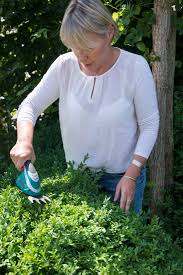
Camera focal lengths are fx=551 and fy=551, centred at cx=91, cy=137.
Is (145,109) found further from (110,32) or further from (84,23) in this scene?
(84,23)

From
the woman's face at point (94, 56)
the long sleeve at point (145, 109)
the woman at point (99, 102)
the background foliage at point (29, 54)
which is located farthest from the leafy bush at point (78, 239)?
the background foliage at point (29, 54)

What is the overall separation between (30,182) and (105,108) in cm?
52

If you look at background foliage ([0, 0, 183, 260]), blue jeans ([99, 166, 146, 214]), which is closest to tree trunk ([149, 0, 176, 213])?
background foliage ([0, 0, 183, 260])

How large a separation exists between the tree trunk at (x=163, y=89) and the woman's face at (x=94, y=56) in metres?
1.06

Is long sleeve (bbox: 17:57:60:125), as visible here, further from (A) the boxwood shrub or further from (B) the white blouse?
(A) the boxwood shrub

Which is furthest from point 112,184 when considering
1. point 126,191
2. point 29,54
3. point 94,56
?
point 29,54

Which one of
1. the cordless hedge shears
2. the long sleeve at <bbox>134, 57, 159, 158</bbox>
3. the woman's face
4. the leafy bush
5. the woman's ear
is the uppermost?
the woman's ear

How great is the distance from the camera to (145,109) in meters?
2.58

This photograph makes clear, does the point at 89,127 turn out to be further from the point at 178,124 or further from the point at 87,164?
the point at 178,124

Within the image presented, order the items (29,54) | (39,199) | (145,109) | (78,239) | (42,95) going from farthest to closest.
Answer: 1. (29,54)
2. (42,95)
3. (145,109)
4. (39,199)
5. (78,239)

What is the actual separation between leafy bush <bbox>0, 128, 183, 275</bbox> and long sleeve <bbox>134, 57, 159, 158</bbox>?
0.32m

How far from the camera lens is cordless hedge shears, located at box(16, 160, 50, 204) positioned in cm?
237

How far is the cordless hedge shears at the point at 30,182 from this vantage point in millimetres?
2365

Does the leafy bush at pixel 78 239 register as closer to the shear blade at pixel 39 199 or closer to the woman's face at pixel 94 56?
the shear blade at pixel 39 199
